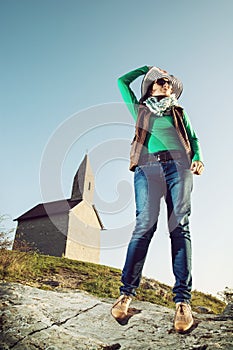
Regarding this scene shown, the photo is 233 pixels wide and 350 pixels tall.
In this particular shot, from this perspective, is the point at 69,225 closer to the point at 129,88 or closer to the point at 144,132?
the point at 129,88

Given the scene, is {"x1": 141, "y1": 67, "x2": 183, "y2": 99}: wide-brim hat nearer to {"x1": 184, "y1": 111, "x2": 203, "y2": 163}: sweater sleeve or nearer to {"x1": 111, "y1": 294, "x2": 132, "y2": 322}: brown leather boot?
{"x1": 184, "y1": 111, "x2": 203, "y2": 163}: sweater sleeve

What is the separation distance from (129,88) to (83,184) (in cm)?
3188

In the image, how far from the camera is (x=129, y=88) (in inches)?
151

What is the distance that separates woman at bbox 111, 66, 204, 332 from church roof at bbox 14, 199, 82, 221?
2874 cm

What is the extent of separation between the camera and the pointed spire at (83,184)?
1384 inches

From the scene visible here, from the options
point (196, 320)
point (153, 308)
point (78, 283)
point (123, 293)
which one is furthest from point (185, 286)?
point (78, 283)

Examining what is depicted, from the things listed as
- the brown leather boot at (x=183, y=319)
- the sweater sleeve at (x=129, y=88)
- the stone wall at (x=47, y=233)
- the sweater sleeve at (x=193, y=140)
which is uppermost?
the sweater sleeve at (x=129, y=88)

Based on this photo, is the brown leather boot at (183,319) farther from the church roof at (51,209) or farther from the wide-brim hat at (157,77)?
the church roof at (51,209)

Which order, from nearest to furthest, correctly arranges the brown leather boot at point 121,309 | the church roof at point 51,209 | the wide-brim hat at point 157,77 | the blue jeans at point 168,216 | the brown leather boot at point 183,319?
1. the brown leather boot at point 183,319
2. the blue jeans at point 168,216
3. the brown leather boot at point 121,309
4. the wide-brim hat at point 157,77
5. the church roof at point 51,209

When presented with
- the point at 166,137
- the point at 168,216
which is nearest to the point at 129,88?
the point at 166,137

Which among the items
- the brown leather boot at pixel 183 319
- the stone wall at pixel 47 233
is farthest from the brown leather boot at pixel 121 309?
the stone wall at pixel 47 233

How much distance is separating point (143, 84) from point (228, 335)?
111 inches

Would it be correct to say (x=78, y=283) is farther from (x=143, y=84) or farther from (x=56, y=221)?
(x=56, y=221)

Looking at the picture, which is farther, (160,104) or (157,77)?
(157,77)
